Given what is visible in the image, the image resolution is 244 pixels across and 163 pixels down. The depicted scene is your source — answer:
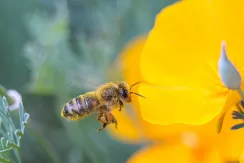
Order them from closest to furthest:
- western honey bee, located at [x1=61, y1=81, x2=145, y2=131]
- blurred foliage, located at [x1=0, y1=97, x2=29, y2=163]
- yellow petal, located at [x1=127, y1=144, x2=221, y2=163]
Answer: blurred foliage, located at [x1=0, y1=97, x2=29, y2=163] < western honey bee, located at [x1=61, y1=81, x2=145, y2=131] < yellow petal, located at [x1=127, y1=144, x2=221, y2=163]

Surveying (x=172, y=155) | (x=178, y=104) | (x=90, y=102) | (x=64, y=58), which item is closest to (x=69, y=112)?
(x=90, y=102)

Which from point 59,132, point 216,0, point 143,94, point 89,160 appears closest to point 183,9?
point 216,0

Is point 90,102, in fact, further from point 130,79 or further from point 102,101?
point 130,79

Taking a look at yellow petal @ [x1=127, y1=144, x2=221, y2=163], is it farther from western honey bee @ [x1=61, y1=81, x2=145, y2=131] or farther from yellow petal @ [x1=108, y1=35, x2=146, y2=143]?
western honey bee @ [x1=61, y1=81, x2=145, y2=131]

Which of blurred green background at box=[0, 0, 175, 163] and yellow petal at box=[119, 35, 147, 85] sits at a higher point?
blurred green background at box=[0, 0, 175, 163]

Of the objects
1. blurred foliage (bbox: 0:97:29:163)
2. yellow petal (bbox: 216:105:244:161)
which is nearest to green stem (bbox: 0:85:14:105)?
blurred foliage (bbox: 0:97:29:163)

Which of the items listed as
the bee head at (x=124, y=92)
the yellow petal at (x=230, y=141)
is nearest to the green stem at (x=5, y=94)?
the bee head at (x=124, y=92)

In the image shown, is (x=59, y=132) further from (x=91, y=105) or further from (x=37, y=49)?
(x=91, y=105)
